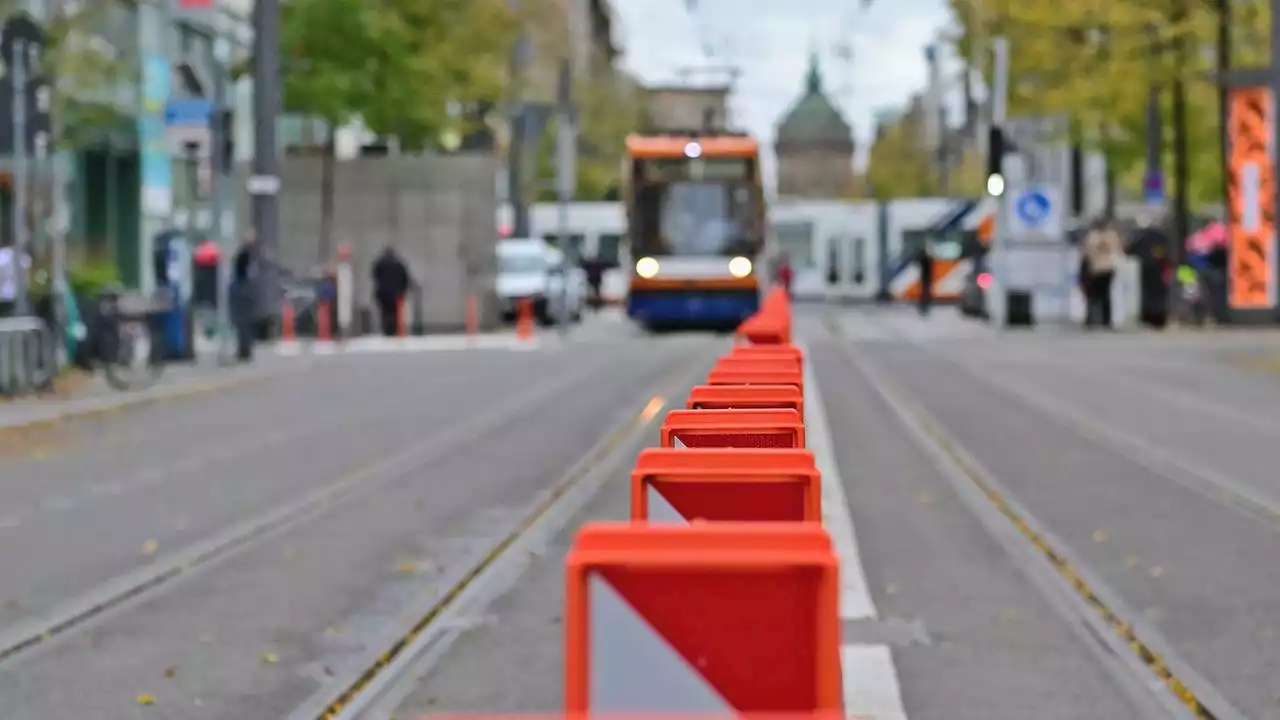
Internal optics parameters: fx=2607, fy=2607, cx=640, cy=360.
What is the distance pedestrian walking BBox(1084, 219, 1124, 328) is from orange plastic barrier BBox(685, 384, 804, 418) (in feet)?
121

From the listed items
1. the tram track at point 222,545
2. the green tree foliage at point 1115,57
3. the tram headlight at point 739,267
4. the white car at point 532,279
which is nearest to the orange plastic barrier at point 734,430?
the tram track at point 222,545

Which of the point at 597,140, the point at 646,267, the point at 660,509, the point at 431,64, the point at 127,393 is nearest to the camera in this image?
the point at 660,509

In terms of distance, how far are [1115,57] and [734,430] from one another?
137ft

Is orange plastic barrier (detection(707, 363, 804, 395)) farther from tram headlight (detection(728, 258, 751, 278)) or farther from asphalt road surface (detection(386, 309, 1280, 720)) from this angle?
tram headlight (detection(728, 258, 751, 278))

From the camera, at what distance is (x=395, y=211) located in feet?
148

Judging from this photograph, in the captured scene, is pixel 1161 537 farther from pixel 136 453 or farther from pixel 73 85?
pixel 73 85

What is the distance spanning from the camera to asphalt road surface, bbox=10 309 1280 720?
26.9 feet

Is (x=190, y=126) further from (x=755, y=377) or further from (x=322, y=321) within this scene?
(x=755, y=377)

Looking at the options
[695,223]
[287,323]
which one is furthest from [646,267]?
[287,323]

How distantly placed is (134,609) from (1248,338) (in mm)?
32030

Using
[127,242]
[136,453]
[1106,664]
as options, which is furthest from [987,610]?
[127,242]

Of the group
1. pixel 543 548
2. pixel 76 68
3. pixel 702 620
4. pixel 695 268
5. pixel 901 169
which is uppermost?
pixel 901 169

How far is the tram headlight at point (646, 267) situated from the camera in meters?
42.6

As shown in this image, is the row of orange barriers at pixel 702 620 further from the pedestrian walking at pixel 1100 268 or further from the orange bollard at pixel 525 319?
the pedestrian walking at pixel 1100 268
